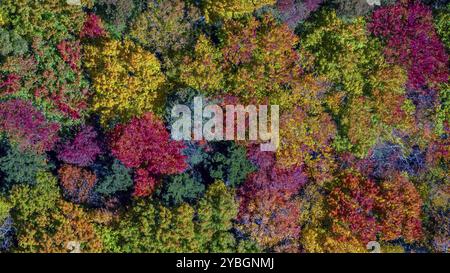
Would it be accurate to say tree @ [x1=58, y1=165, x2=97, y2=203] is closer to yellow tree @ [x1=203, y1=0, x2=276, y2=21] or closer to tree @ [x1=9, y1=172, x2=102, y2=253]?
tree @ [x1=9, y1=172, x2=102, y2=253]

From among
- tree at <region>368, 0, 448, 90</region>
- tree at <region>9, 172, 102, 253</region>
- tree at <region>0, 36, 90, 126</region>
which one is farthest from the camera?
tree at <region>368, 0, 448, 90</region>

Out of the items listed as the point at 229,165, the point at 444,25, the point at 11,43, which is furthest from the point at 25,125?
the point at 444,25

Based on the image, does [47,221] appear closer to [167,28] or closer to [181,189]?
[181,189]

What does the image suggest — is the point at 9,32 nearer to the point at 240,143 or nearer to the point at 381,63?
the point at 240,143

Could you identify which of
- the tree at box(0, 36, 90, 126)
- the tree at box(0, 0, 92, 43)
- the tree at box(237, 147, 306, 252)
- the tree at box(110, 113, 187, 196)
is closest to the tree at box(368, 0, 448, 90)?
the tree at box(237, 147, 306, 252)

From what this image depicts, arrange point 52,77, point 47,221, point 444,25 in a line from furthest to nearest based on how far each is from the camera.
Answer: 1. point 444,25
2. point 52,77
3. point 47,221

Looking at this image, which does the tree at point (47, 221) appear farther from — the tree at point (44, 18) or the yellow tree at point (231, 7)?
the yellow tree at point (231, 7)

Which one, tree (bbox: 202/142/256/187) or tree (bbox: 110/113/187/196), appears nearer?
tree (bbox: 110/113/187/196)

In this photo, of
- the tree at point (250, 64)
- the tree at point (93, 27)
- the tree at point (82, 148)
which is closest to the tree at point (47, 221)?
the tree at point (82, 148)
